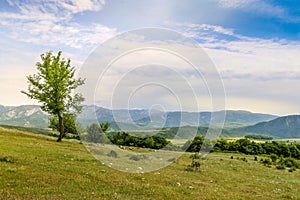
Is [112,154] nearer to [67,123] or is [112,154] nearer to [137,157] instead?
[137,157]

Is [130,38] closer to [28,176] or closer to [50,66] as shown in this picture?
[28,176]

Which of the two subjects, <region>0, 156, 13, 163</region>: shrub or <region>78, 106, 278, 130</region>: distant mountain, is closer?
<region>0, 156, 13, 163</region>: shrub

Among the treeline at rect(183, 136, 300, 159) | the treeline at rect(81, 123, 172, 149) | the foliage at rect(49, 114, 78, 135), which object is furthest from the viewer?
the treeline at rect(183, 136, 300, 159)

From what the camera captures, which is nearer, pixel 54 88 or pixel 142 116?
pixel 142 116

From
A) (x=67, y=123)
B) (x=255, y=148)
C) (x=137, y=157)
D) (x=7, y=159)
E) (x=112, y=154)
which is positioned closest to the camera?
(x=7, y=159)

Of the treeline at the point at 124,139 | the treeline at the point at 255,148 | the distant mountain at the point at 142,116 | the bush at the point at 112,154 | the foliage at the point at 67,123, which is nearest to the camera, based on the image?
the distant mountain at the point at 142,116

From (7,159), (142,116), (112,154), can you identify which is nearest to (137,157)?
(112,154)

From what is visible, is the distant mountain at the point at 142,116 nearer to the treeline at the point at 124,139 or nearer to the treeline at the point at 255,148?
the treeline at the point at 124,139

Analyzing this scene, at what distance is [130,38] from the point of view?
24.6m

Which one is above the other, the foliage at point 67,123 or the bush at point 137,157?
the foliage at point 67,123

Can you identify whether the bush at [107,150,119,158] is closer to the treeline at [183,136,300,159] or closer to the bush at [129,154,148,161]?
the bush at [129,154,148,161]

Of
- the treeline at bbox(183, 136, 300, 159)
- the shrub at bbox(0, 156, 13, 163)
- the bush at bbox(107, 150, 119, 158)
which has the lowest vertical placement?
the shrub at bbox(0, 156, 13, 163)

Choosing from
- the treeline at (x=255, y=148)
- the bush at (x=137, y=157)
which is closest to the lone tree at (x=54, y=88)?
the bush at (x=137, y=157)

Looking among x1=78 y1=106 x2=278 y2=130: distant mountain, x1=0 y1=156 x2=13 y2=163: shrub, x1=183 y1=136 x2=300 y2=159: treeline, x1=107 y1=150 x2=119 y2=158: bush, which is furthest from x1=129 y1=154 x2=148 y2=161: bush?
x1=183 y1=136 x2=300 y2=159: treeline
